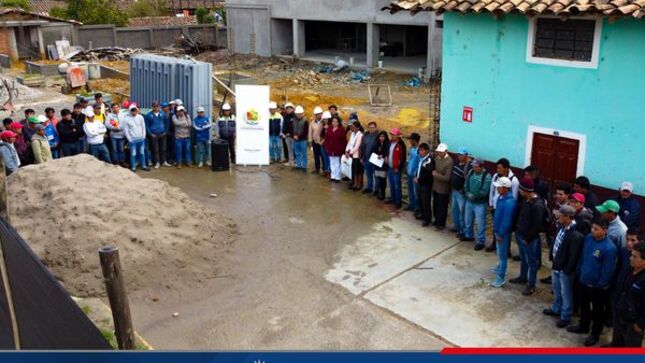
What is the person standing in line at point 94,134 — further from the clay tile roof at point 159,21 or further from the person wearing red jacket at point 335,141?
the clay tile roof at point 159,21

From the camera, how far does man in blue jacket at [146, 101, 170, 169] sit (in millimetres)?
14516

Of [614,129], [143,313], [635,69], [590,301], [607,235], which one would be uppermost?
[635,69]

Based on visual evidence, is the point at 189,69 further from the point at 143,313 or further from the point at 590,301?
the point at 590,301

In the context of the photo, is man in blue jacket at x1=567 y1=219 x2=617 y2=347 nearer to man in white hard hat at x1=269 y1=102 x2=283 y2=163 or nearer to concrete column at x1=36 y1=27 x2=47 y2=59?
man in white hard hat at x1=269 y1=102 x2=283 y2=163

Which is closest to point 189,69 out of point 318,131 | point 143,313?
point 318,131

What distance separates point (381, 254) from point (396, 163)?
7.50 feet

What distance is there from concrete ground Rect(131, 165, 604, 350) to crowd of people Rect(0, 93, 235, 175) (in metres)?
3.49

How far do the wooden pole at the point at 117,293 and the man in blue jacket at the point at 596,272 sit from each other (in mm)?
5387

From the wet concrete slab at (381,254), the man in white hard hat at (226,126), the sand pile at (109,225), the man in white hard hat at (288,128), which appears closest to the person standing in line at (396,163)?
the wet concrete slab at (381,254)

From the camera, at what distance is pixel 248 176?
48.0 feet

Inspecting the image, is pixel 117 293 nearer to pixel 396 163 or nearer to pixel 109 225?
pixel 109 225

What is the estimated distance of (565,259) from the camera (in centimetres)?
780

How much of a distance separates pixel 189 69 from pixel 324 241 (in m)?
7.06

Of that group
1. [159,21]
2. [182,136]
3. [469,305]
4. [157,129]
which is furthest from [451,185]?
[159,21]
